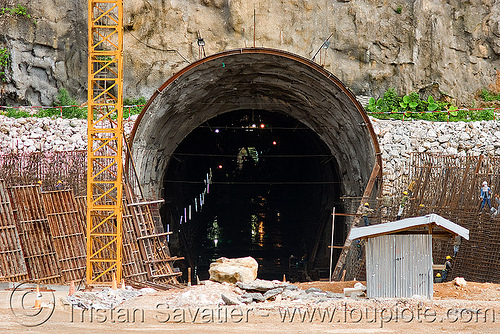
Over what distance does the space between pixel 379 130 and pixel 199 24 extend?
10637 mm

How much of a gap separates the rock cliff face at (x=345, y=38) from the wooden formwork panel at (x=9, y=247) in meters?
13.6

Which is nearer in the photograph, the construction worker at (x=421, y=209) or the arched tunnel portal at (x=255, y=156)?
the construction worker at (x=421, y=209)

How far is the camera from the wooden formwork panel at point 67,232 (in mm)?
17547

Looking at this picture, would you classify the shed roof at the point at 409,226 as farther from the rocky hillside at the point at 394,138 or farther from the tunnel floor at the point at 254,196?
the tunnel floor at the point at 254,196

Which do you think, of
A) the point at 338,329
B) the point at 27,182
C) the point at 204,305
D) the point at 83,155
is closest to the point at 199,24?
the point at 83,155

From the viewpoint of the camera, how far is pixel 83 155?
65.0 ft

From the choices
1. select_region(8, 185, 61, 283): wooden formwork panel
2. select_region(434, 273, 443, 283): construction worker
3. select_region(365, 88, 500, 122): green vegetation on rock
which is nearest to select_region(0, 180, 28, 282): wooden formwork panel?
select_region(8, 185, 61, 283): wooden formwork panel

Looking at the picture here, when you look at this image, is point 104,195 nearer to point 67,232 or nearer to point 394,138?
point 67,232

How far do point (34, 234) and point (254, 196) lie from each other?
1744 centimetres

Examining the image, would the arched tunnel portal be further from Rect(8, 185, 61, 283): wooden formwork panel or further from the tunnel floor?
Rect(8, 185, 61, 283): wooden formwork panel

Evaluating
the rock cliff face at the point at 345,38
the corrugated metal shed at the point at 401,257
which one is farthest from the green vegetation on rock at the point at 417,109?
the corrugated metal shed at the point at 401,257

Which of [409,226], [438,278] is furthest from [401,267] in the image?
[438,278]

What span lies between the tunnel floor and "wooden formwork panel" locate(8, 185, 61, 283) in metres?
6.84

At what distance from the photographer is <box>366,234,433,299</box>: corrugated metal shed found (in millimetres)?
12625
